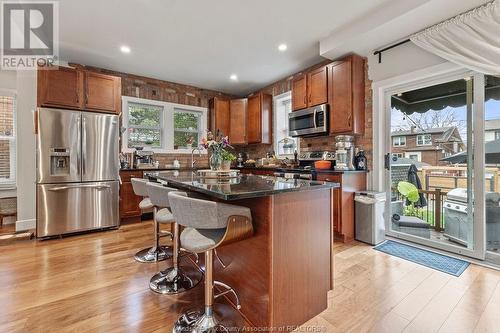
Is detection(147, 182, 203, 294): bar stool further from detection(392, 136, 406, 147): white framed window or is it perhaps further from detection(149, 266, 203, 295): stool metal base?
detection(392, 136, 406, 147): white framed window

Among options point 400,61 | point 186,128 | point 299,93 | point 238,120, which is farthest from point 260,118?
point 400,61

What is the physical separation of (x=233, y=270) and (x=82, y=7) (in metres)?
3.15

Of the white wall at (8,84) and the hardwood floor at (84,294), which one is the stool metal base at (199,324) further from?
the white wall at (8,84)

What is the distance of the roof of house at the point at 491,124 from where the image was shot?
2438 mm

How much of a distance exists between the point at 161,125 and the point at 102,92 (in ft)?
4.56

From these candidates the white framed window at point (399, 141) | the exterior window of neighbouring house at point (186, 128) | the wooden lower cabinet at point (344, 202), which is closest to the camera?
the wooden lower cabinet at point (344, 202)

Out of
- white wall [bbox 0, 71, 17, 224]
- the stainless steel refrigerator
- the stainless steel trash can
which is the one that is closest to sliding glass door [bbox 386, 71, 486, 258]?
the stainless steel trash can

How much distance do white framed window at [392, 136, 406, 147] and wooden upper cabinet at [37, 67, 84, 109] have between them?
4.68 meters

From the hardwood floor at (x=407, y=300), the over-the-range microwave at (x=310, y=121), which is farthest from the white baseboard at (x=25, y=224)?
the over-the-range microwave at (x=310, y=121)

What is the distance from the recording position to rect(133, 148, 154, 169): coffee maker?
14.2 ft

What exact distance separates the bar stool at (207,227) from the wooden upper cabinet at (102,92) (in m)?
3.18

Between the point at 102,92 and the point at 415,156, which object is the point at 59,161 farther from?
the point at 415,156

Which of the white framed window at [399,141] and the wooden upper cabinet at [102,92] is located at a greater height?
the wooden upper cabinet at [102,92]

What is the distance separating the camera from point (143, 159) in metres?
4.50
